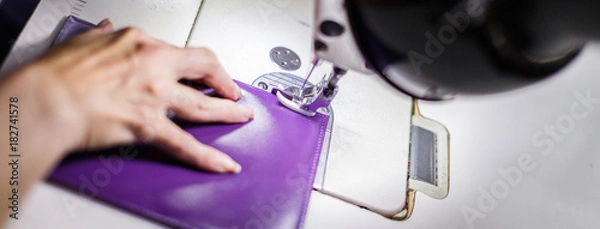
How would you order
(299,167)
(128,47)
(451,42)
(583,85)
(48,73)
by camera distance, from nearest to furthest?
(451,42)
(48,73)
(128,47)
(299,167)
(583,85)

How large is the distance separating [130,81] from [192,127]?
5.4 inches

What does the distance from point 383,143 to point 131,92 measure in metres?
0.52

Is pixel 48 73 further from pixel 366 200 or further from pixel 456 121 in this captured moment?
pixel 456 121

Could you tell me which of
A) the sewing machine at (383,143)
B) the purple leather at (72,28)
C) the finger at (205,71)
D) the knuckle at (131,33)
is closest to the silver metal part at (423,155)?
the sewing machine at (383,143)

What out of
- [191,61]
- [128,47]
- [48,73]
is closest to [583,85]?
[191,61]

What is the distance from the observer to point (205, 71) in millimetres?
674

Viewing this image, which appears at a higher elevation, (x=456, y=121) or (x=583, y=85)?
(x=583, y=85)

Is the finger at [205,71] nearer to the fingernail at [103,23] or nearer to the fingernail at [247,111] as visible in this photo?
the fingernail at [247,111]

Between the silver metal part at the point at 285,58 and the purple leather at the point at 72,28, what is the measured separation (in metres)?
0.37

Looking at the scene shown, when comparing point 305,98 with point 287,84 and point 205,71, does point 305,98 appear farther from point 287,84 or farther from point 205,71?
point 205,71

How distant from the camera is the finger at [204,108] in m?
0.63

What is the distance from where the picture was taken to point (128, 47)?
0.60 m

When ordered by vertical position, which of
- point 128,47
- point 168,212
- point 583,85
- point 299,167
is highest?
point 583,85

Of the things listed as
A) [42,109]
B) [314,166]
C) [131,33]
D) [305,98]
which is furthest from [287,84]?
[42,109]
